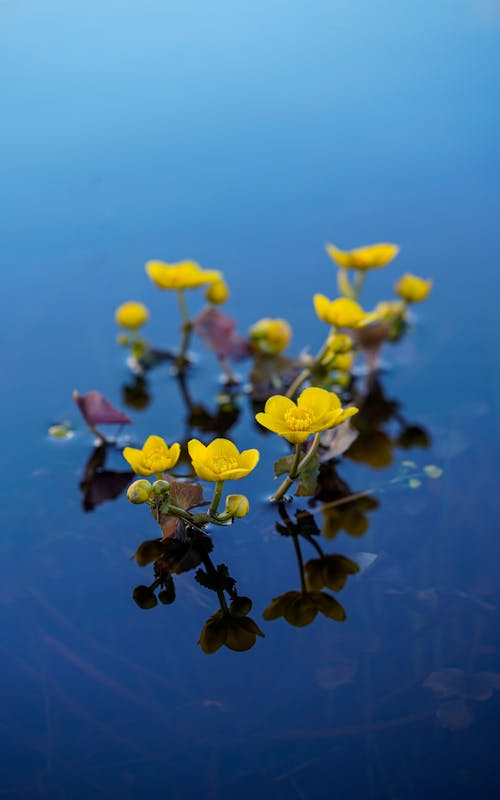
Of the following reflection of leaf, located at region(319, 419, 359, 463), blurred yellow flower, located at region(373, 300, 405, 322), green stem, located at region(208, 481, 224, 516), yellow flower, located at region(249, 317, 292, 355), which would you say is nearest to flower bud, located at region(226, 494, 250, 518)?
green stem, located at region(208, 481, 224, 516)

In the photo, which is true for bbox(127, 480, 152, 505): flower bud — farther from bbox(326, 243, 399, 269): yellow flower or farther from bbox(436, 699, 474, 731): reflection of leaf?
bbox(326, 243, 399, 269): yellow flower

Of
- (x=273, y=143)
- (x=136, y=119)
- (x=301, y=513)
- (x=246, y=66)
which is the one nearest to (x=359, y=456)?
(x=301, y=513)

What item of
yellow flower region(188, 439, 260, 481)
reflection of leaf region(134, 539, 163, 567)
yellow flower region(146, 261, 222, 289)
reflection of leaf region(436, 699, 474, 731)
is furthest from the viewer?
yellow flower region(146, 261, 222, 289)

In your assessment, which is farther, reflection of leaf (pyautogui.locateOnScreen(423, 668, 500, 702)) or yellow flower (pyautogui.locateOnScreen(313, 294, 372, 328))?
yellow flower (pyautogui.locateOnScreen(313, 294, 372, 328))

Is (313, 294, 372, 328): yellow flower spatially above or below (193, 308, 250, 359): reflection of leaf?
below

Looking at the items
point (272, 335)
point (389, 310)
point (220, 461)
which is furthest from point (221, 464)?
point (389, 310)

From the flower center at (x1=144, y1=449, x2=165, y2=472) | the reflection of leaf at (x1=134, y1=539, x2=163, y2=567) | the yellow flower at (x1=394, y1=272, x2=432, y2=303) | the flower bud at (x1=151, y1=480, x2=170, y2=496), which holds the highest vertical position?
the yellow flower at (x1=394, y1=272, x2=432, y2=303)
